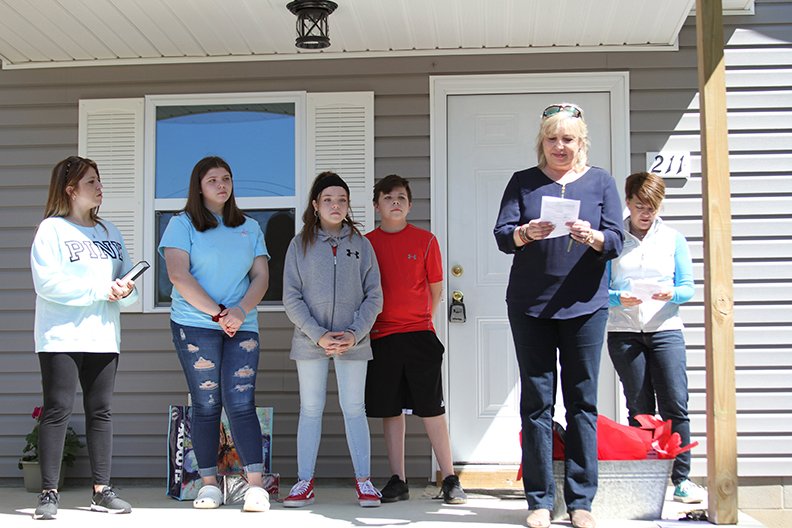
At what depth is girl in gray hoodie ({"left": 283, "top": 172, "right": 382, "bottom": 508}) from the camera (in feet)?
13.1

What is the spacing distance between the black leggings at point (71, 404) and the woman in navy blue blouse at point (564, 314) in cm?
183

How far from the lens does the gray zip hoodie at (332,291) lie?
398 centimetres

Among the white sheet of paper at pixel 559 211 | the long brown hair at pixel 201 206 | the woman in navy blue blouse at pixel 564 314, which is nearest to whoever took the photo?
the white sheet of paper at pixel 559 211

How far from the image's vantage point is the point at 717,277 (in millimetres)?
3408

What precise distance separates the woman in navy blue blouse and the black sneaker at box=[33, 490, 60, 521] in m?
1.99

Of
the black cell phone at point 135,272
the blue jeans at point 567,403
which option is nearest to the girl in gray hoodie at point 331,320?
the black cell phone at point 135,272

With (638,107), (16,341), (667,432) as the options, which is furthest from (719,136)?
(16,341)

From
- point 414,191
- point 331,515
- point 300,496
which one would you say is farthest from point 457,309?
point 331,515

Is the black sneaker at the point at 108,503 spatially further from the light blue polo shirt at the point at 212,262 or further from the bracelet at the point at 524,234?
the bracelet at the point at 524,234

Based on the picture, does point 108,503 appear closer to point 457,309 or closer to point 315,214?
point 315,214

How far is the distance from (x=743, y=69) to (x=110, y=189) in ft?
11.8

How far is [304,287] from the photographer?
4.04 metres

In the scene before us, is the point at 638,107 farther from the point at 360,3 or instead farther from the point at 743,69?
the point at 360,3

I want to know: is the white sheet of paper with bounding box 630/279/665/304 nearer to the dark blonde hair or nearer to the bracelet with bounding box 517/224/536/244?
the dark blonde hair
